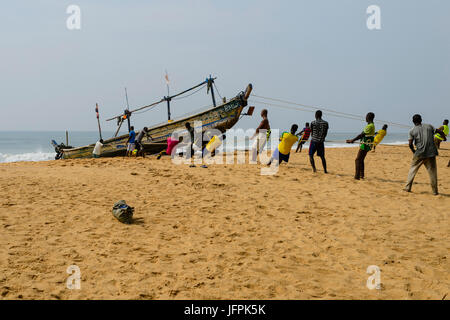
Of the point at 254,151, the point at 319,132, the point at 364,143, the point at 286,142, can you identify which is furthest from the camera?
the point at 254,151

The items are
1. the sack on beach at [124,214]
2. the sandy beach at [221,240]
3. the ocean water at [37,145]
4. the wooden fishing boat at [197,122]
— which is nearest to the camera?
the sandy beach at [221,240]

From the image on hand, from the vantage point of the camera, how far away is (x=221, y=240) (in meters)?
4.78

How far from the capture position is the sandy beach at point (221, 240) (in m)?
3.41

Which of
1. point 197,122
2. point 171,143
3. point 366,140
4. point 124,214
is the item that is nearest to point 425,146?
point 366,140

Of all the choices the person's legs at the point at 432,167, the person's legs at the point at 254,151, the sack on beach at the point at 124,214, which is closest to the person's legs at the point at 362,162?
the person's legs at the point at 432,167

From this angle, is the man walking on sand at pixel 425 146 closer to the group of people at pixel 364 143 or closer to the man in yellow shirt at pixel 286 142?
the group of people at pixel 364 143

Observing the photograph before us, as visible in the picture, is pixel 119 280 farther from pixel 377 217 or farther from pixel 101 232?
pixel 377 217

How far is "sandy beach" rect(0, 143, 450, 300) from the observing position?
341cm

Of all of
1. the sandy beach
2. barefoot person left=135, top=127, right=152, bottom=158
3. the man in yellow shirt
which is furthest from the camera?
barefoot person left=135, top=127, right=152, bottom=158

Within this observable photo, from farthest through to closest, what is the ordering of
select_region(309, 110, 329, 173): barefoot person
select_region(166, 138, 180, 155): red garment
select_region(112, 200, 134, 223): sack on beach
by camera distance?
select_region(166, 138, 180, 155): red garment, select_region(309, 110, 329, 173): barefoot person, select_region(112, 200, 134, 223): sack on beach

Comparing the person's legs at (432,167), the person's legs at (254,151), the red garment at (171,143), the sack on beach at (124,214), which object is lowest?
the sack on beach at (124,214)

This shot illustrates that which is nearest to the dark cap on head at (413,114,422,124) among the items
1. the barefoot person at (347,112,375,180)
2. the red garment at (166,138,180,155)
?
the barefoot person at (347,112,375,180)

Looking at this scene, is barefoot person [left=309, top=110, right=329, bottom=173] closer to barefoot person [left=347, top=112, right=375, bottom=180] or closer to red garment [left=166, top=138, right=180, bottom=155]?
barefoot person [left=347, top=112, right=375, bottom=180]

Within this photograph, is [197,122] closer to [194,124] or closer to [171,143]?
[194,124]
